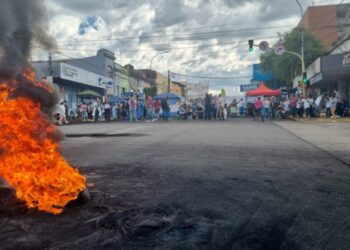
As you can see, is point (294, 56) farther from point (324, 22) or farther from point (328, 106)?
point (328, 106)

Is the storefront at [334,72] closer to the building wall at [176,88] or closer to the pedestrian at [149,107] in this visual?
the pedestrian at [149,107]

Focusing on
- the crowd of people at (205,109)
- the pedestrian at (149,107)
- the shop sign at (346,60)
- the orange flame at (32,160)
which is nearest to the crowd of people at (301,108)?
the crowd of people at (205,109)

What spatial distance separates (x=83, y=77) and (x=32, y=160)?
35.8 m

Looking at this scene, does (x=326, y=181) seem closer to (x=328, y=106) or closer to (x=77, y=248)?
(x=77, y=248)

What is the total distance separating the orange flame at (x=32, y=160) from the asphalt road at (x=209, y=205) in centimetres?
26

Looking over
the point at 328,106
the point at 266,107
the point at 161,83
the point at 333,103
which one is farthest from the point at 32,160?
the point at 161,83

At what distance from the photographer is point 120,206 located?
452 centimetres

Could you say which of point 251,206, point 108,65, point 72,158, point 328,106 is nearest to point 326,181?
point 251,206

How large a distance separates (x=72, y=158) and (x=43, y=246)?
540 centimetres

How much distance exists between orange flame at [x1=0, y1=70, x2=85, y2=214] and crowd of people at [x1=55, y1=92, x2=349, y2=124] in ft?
69.5

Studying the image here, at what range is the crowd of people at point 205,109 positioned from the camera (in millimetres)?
27578

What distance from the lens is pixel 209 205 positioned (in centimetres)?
454

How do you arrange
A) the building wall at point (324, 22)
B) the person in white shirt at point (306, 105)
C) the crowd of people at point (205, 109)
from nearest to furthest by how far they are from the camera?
1. the person in white shirt at point (306, 105)
2. the crowd of people at point (205, 109)
3. the building wall at point (324, 22)

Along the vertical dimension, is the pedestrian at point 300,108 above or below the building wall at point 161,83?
below
